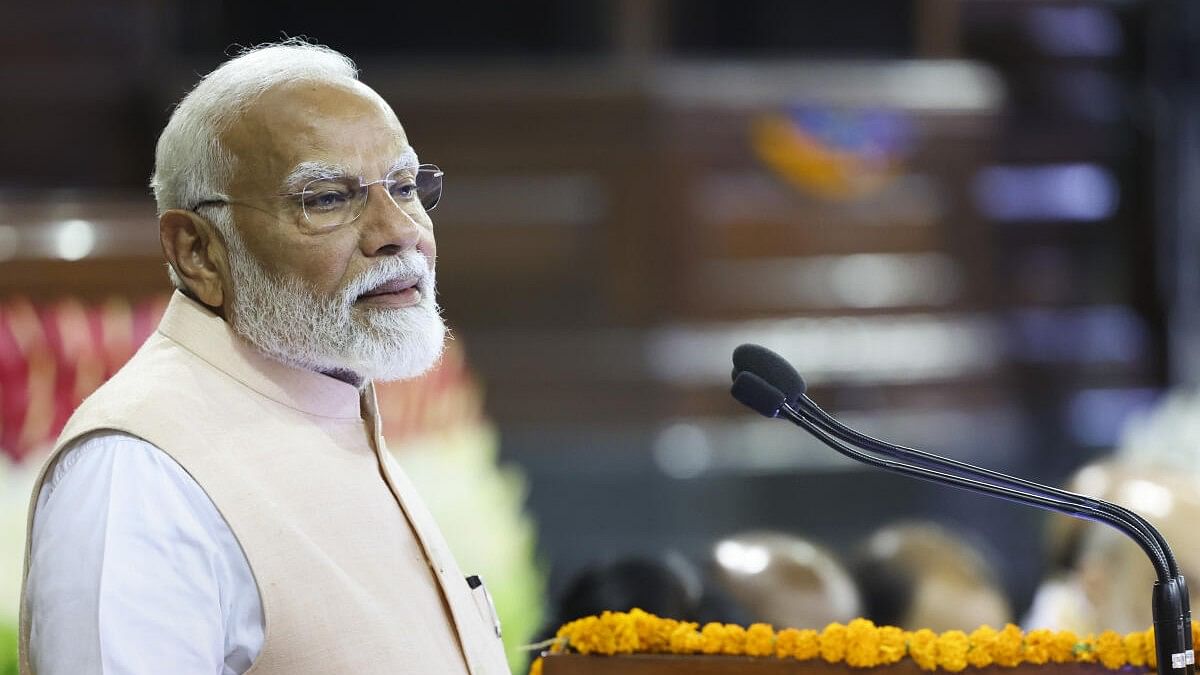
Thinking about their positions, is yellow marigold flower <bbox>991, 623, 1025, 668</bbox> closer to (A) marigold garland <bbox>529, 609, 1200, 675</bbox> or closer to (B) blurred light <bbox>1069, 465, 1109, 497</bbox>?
(A) marigold garland <bbox>529, 609, 1200, 675</bbox>

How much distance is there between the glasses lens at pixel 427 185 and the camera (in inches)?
65.1

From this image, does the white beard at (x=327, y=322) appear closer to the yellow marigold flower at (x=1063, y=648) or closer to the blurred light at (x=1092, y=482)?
the yellow marigold flower at (x=1063, y=648)

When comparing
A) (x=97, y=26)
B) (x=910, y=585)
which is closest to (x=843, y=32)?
(x=97, y=26)

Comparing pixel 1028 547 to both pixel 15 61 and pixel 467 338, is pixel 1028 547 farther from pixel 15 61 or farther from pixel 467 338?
pixel 15 61

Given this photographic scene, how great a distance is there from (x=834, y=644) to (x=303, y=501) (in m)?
0.64

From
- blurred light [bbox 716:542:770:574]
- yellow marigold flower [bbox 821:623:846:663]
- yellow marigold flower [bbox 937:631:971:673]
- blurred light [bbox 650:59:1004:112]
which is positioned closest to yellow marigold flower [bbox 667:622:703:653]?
yellow marigold flower [bbox 821:623:846:663]

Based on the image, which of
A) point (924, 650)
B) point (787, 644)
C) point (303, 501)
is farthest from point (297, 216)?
point (924, 650)

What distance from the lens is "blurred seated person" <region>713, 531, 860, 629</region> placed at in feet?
8.36

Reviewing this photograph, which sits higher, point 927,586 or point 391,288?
point 391,288

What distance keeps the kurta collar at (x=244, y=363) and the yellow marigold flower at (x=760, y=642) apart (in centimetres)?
55

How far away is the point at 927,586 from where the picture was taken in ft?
9.49

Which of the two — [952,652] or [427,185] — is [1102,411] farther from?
[427,185]

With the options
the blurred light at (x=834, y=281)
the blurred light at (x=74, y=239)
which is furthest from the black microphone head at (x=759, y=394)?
the blurred light at (x=834, y=281)

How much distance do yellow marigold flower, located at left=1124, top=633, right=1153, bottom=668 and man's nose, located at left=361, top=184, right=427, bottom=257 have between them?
3.02ft
